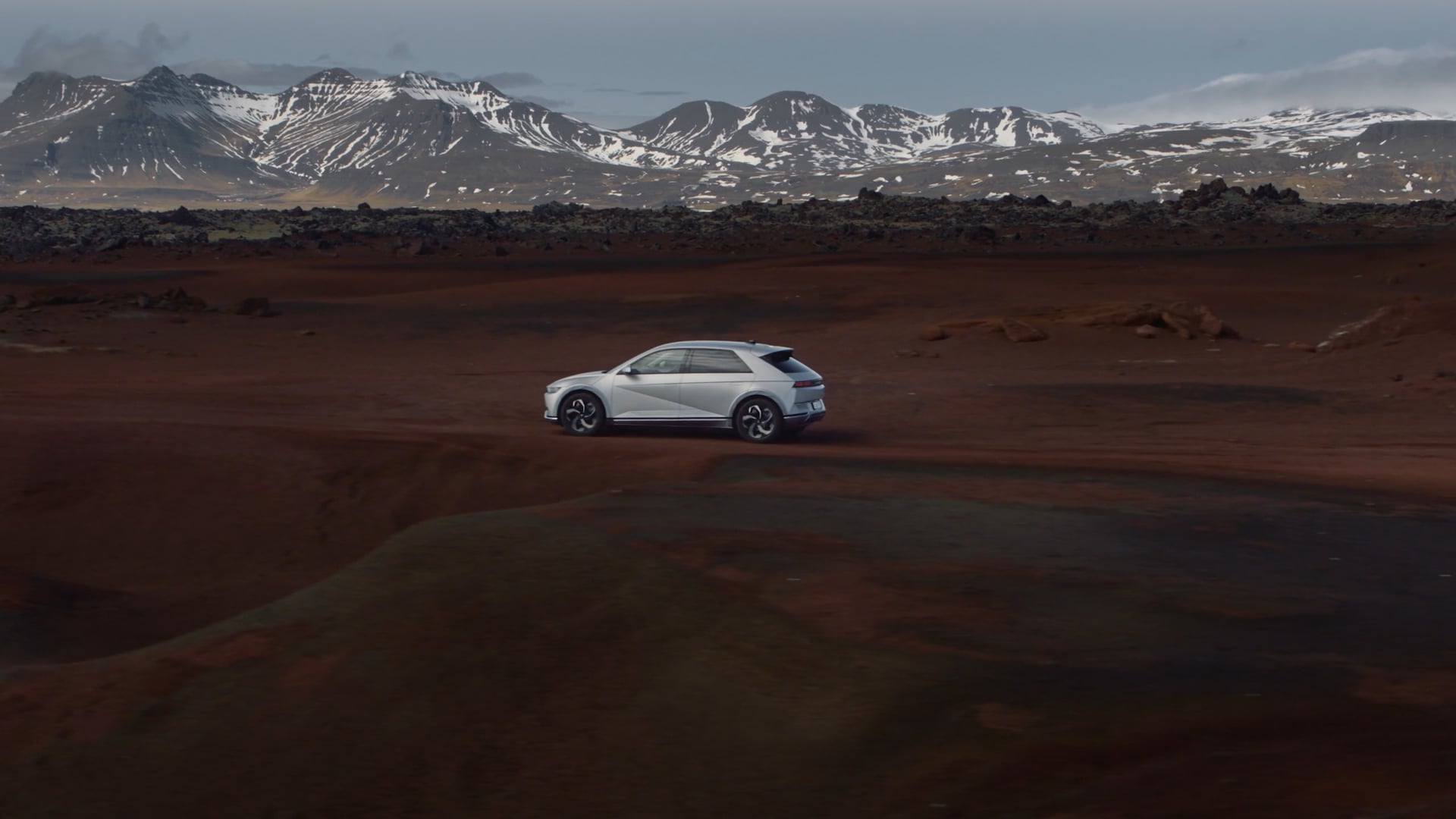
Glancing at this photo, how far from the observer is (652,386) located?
18609mm

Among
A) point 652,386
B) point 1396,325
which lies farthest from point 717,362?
point 1396,325

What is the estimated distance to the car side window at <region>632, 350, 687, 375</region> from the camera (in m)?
18.6

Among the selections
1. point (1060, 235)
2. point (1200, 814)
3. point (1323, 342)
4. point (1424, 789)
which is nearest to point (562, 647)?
point (1200, 814)

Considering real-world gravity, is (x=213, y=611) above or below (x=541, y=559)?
below

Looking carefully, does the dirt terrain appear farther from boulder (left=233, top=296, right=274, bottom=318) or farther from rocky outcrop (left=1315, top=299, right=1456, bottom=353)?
boulder (left=233, top=296, right=274, bottom=318)

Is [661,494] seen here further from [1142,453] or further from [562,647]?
[1142,453]

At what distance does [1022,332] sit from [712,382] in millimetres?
14220

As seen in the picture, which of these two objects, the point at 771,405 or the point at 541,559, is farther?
the point at 771,405

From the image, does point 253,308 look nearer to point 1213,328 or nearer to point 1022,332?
point 1022,332

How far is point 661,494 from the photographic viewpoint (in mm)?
12367

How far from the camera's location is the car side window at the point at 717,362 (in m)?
18.4

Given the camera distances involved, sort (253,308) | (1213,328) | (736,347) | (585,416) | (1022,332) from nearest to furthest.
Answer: (736,347), (585,416), (1022,332), (1213,328), (253,308)

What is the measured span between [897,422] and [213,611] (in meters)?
11.8

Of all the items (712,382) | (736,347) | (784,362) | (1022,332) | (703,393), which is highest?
(736,347)
